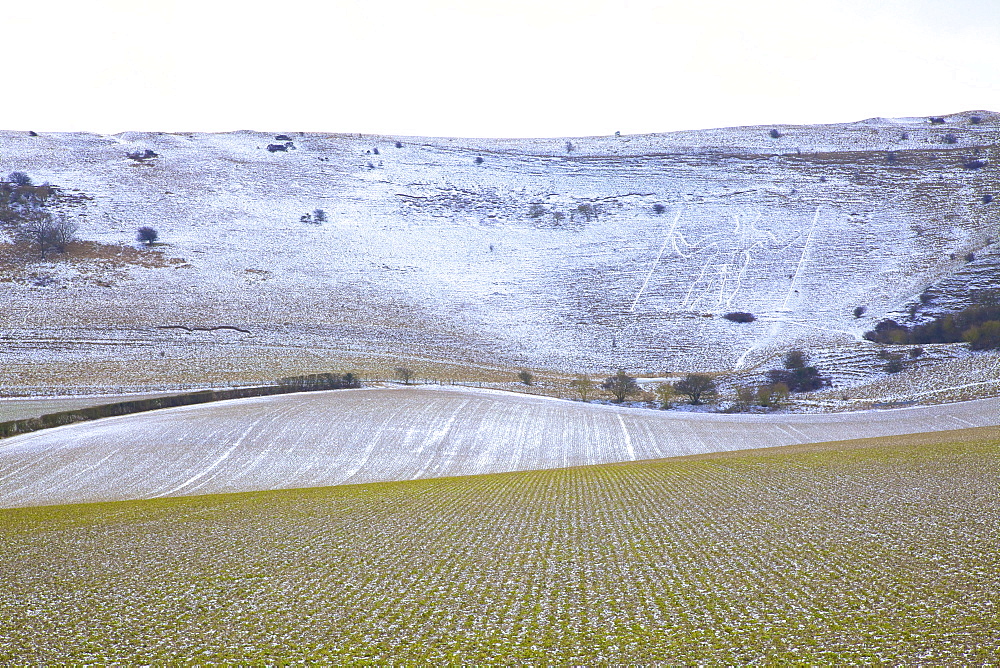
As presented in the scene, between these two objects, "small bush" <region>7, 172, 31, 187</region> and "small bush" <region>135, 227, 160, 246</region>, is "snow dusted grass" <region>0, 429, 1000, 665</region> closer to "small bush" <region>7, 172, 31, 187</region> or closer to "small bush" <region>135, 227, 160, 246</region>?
"small bush" <region>135, 227, 160, 246</region>

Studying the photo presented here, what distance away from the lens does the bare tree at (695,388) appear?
49.2 m

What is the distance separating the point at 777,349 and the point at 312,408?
134ft

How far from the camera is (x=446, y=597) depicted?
10.5m

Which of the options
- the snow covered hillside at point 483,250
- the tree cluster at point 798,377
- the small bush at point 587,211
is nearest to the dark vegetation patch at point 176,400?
the snow covered hillside at point 483,250

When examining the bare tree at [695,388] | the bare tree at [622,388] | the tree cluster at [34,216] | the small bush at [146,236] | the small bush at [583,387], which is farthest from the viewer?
the small bush at [146,236]

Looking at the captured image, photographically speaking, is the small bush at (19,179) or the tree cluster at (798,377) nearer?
the tree cluster at (798,377)

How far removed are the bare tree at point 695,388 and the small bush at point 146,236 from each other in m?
61.9

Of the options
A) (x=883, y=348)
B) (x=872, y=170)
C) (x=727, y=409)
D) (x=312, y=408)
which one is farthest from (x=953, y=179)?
(x=312, y=408)

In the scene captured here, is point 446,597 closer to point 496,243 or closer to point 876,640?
point 876,640

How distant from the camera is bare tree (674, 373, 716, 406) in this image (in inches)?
1938

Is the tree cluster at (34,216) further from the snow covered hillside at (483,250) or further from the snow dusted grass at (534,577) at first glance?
the snow dusted grass at (534,577)

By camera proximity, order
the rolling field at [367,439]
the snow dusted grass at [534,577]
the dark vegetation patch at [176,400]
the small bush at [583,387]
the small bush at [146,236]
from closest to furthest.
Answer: the snow dusted grass at [534,577] < the rolling field at [367,439] < the dark vegetation patch at [176,400] < the small bush at [583,387] < the small bush at [146,236]

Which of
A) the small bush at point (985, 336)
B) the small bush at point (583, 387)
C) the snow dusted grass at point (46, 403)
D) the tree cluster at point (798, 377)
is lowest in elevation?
the snow dusted grass at point (46, 403)

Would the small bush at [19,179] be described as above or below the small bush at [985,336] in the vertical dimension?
above
